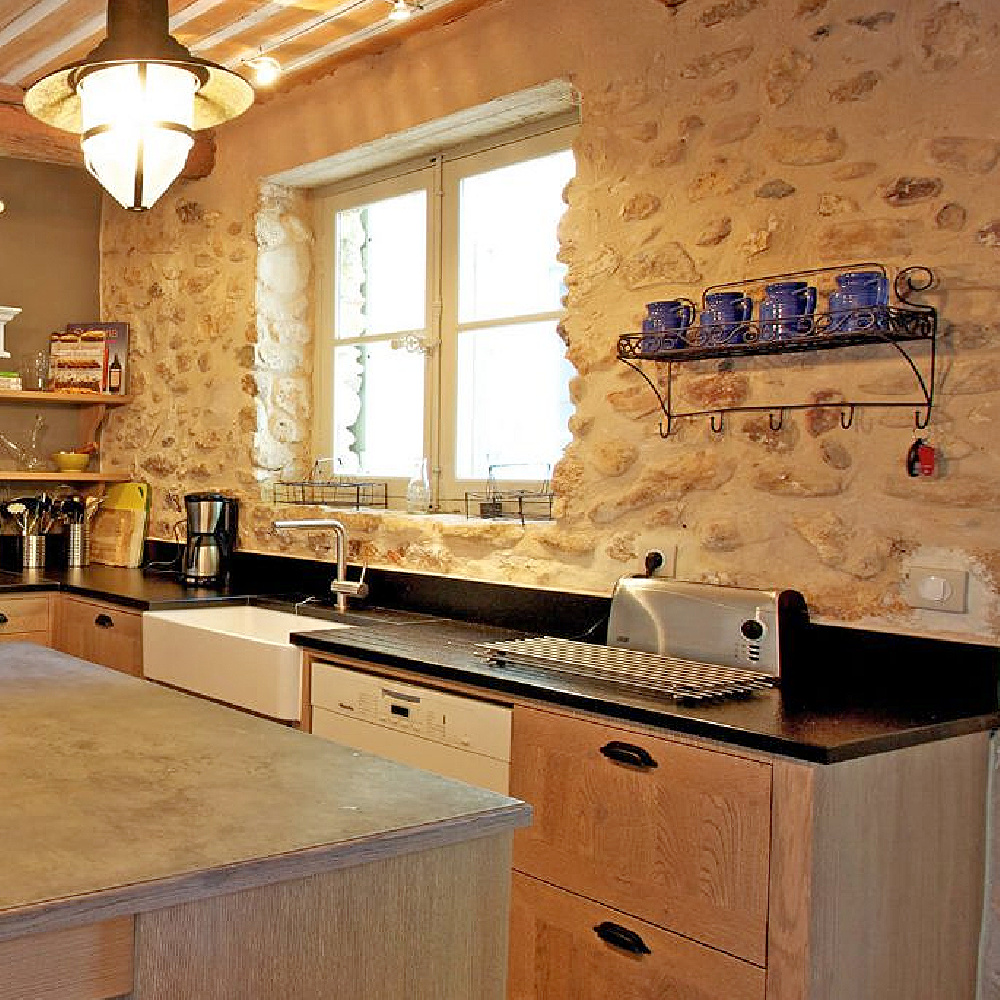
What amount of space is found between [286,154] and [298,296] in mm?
538

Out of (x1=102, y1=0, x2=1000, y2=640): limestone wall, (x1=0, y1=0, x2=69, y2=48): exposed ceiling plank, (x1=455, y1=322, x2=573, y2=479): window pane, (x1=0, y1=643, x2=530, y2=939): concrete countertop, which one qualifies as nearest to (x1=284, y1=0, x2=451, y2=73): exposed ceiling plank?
(x1=102, y1=0, x2=1000, y2=640): limestone wall

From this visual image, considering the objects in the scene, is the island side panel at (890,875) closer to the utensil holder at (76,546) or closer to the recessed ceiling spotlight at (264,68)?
the recessed ceiling spotlight at (264,68)

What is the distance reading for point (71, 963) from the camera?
4.05 ft

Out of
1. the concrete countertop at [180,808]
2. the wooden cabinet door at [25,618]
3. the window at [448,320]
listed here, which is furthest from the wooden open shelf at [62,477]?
the concrete countertop at [180,808]

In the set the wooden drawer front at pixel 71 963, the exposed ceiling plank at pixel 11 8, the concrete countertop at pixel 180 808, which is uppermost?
the exposed ceiling plank at pixel 11 8

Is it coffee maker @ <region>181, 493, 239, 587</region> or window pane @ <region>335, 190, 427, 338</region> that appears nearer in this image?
window pane @ <region>335, 190, 427, 338</region>

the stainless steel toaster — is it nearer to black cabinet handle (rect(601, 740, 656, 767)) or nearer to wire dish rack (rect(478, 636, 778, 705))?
wire dish rack (rect(478, 636, 778, 705))

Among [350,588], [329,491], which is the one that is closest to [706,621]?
[350,588]

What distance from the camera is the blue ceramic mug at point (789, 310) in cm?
268

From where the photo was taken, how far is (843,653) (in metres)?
2.71

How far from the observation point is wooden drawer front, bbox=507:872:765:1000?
2.26 m

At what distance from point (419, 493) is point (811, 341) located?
1.78 m

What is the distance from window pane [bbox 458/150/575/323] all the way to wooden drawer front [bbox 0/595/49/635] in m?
1.89

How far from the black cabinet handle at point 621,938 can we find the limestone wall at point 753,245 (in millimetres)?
832
